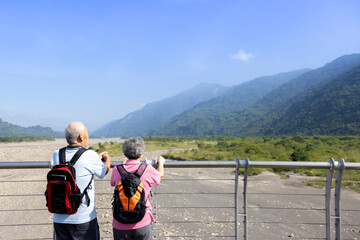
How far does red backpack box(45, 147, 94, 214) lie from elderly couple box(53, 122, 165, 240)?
0.32 ft

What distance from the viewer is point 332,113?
76812 mm

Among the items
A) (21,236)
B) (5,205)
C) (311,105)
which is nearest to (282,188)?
(21,236)

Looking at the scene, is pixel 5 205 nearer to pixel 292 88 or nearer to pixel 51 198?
pixel 51 198

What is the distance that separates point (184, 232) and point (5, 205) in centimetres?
833

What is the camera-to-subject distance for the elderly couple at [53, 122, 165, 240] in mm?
2270

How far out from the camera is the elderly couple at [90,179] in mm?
2270

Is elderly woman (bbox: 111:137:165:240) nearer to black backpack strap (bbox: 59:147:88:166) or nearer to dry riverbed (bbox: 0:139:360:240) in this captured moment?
black backpack strap (bbox: 59:147:88:166)

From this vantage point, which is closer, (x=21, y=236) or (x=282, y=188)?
(x=21, y=236)

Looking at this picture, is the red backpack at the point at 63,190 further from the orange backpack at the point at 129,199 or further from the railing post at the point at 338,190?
the railing post at the point at 338,190

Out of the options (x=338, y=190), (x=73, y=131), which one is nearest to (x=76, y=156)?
(x=73, y=131)

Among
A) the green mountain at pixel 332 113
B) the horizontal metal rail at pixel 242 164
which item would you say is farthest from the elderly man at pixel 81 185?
the green mountain at pixel 332 113

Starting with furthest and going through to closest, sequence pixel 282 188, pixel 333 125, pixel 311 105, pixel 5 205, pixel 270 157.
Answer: pixel 311 105 → pixel 333 125 → pixel 270 157 → pixel 282 188 → pixel 5 205

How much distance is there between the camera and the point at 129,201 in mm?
2160

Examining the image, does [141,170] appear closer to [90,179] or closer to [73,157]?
[90,179]
